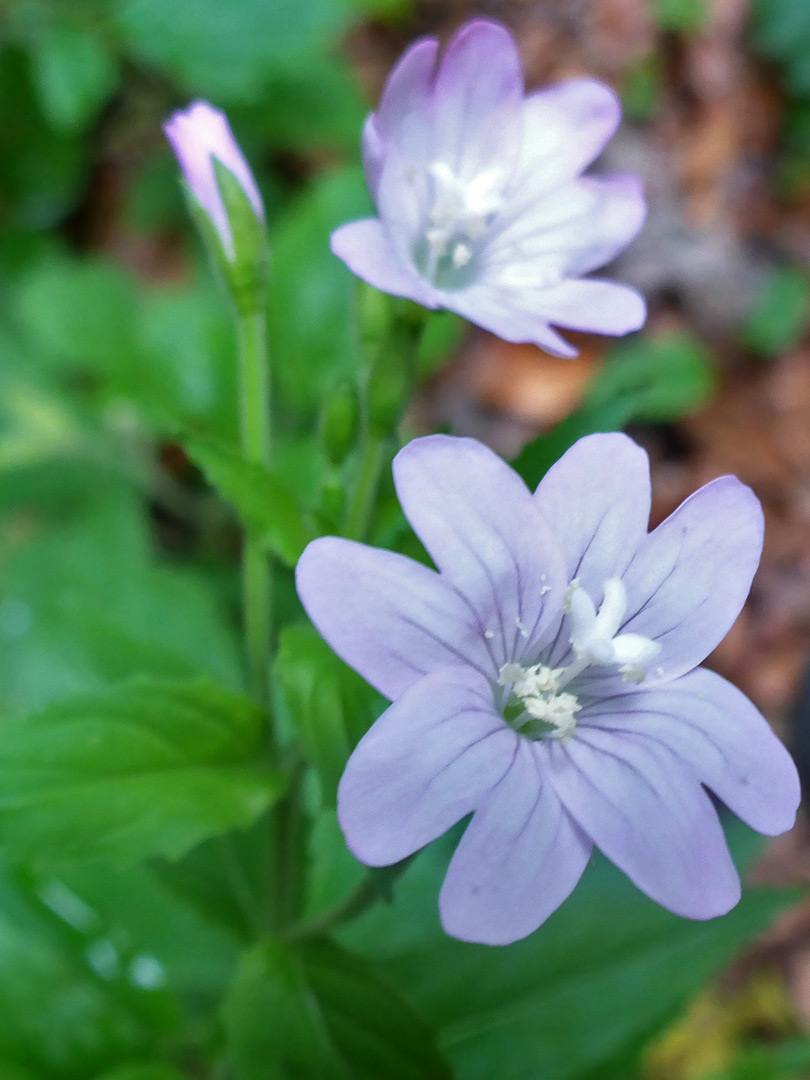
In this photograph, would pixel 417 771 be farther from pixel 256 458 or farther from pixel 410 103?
pixel 410 103

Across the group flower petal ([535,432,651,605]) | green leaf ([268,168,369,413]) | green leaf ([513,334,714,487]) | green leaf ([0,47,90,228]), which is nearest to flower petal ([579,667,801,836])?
flower petal ([535,432,651,605])

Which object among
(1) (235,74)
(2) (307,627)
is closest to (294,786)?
(2) (307,627)

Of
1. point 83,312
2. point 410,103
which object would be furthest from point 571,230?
point 83,312

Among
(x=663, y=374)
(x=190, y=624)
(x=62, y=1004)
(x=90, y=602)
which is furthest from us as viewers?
(x=663, y=374)

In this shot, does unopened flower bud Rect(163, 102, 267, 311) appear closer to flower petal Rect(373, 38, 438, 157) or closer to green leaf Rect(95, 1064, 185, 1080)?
flower petal Rect(373, 38, 438, 157)

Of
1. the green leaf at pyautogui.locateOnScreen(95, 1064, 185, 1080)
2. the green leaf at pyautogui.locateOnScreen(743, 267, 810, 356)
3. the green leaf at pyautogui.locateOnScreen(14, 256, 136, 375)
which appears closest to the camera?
the green leaf at pyautogui.locateOnScreen(95, 1064, 185, 1080)

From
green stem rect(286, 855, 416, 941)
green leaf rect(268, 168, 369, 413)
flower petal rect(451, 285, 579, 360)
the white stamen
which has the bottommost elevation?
green stem rect(286, 855, 416, 941)
